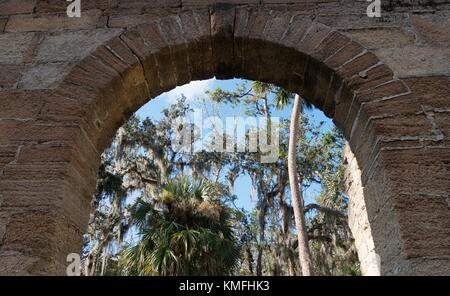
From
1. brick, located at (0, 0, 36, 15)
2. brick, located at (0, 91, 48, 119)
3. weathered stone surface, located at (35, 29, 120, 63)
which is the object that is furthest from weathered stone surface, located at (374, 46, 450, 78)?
brick, located at (0, 0, 36, 15)

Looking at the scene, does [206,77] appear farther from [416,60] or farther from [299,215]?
[299,215]

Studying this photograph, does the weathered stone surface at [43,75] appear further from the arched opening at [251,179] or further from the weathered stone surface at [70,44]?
the arched opening at [251,179]

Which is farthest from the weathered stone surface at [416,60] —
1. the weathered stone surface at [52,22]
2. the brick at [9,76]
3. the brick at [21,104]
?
the brick at [9,76]

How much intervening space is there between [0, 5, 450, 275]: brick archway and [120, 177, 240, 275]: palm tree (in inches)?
200

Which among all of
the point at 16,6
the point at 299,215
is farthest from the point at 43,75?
the point at 299,215

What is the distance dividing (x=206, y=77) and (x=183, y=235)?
5.30 m

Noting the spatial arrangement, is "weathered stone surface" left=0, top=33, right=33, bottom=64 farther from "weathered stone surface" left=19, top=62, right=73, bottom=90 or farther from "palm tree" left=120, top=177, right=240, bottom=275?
"palm tree" left=120, top=177, right=240, bottom=275

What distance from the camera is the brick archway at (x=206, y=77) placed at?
7.17 ft

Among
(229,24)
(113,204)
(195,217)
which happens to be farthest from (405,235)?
(113,204)

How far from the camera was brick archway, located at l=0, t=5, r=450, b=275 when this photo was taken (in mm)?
2186

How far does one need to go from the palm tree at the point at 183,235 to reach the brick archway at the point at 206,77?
16.6 ft
